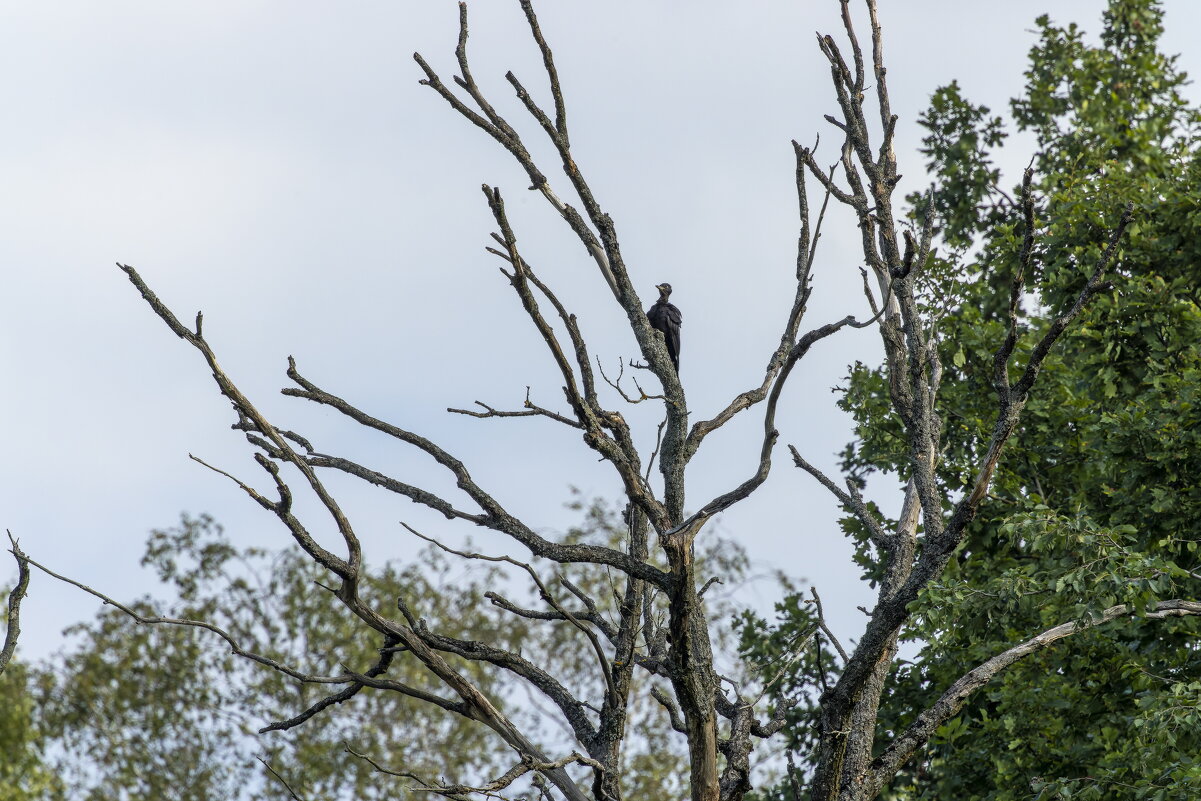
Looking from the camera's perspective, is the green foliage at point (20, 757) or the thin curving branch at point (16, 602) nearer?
the thin curving branch at point (16, 602)

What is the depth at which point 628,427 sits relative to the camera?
18.1ft

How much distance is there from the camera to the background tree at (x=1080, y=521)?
7.31 meters

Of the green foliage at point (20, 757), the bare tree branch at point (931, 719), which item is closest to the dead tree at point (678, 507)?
the bare tree branch at point (931, 719)

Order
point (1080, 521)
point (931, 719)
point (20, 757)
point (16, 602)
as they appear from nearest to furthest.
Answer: point (16, 602), point (931, 719), point (1080, 521), point (20, 757)

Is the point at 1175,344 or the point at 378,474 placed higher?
the point at 1175,344

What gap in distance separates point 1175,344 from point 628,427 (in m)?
6.71

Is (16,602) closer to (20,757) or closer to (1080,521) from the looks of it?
(1080,521)

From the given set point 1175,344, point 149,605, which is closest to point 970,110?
point 1175,344

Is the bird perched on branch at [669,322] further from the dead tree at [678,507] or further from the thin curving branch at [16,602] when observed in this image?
the thin curving branch at [16,602]

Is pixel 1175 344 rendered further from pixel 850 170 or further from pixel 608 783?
pixel 608 783

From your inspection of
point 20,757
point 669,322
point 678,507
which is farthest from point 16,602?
point 20,757

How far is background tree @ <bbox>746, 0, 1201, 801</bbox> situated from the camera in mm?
7312

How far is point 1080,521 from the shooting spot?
23.6ft

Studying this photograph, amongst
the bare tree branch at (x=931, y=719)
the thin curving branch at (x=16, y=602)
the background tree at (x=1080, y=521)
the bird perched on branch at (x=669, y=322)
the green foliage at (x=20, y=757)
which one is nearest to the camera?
the thin curving branch at (x=16, y=602)
